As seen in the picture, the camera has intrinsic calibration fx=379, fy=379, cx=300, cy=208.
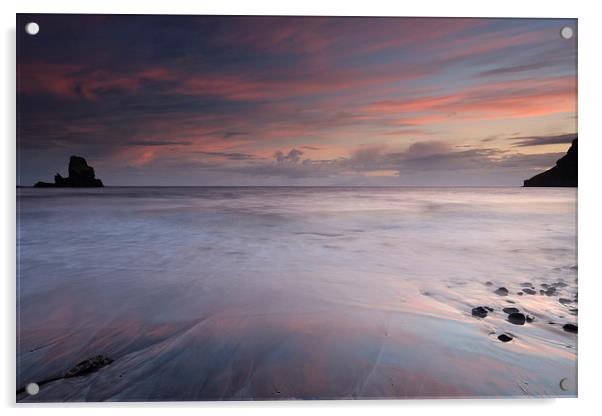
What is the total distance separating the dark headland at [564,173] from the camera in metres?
1.91

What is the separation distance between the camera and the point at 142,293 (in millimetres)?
1964

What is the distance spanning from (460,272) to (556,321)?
1.78 feet

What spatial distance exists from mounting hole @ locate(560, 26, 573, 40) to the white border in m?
0.07

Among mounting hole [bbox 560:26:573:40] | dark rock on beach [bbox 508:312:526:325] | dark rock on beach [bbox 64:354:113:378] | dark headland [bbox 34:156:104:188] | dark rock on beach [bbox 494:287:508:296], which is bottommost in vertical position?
dark rock on beach [bbox 64:354:113:378]

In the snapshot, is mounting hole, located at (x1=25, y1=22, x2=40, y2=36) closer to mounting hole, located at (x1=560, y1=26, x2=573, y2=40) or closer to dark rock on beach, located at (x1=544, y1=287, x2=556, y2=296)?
mounting hole, located at (x1=560, y1=26, x2=573, y2=40)

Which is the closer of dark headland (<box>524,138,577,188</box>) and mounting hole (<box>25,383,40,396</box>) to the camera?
mounting hole (<box>25,383,40,396</box>)

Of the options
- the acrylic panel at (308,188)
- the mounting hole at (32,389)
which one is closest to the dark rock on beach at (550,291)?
the acrylic panel at (308,188)

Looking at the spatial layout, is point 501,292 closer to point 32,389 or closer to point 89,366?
point 89,366

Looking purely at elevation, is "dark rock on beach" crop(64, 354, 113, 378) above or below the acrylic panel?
→ below

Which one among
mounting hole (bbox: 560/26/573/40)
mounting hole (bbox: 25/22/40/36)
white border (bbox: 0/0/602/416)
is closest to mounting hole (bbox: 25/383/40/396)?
white border (bbox: 0/0/602/416)

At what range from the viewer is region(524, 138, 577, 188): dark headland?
75.2 inches

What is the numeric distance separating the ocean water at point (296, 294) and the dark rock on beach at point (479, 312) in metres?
0.04

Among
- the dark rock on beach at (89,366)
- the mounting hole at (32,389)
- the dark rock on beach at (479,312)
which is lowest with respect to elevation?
the mounting hole at (32,389)
